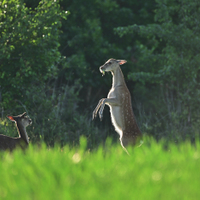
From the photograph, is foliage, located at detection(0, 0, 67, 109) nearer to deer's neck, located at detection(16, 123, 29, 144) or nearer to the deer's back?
deer's neck, located at detection(16, 123, 29, 144)

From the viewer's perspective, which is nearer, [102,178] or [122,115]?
[102,178]

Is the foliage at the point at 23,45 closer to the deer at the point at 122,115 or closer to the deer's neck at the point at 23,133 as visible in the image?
the deer's neck at the point at 23,133

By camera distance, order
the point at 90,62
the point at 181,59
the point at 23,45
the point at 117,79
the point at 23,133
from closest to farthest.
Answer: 1. the point at 23,133
2. the point at 117,79
3. the point at 23,45
4. the point at 181,59
5. the point at 90,62

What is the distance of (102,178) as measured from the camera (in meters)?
3.92

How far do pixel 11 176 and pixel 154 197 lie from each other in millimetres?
1441

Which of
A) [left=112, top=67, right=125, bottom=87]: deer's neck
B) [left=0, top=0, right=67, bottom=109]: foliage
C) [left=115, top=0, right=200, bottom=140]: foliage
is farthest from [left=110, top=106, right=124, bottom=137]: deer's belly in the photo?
[left=115, top=0, right=200, bottom=140]: foliage

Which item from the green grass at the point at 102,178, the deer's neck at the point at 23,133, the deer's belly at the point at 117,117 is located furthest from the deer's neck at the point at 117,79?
the green grass at the point at 102,178

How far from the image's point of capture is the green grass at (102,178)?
354 centimetres

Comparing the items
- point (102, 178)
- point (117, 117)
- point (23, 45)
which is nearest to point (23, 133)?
point (117, 117)

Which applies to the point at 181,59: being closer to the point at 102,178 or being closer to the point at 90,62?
the point at 90,62

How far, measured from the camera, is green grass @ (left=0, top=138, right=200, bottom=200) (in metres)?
3.54

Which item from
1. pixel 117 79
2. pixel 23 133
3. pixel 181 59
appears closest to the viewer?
pixel 23 133

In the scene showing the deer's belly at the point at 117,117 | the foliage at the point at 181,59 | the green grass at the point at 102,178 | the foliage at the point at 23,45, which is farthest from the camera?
the foliage at the point at 181,59

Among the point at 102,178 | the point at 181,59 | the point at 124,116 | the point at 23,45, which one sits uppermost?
the point at 23,45
